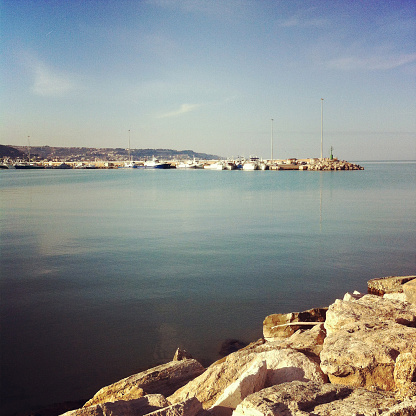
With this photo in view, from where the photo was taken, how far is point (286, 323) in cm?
565

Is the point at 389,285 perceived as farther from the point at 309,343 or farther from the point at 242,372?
the point at 242,372

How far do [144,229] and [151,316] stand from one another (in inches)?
335

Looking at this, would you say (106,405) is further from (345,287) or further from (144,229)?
(144,229)

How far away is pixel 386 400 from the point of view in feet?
9.33

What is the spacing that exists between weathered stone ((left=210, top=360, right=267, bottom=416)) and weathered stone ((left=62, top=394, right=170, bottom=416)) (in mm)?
439

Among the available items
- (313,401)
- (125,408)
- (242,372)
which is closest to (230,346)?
(242,372)

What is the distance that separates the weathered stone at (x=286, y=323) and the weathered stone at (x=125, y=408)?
8.80ft

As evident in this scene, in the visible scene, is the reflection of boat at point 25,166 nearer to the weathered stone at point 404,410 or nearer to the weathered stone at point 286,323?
the weathered stone at point 286,323

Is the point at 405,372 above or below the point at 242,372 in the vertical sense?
above

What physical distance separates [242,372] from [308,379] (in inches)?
21.6

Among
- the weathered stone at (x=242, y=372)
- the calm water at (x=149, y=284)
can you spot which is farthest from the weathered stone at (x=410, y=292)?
the weathered stone at (x=242, y=372)

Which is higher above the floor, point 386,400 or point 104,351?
point 386,400

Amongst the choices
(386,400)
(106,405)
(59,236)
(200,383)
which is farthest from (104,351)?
(59,236)

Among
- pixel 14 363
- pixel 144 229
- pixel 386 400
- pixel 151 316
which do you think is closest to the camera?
pixel 386 400
